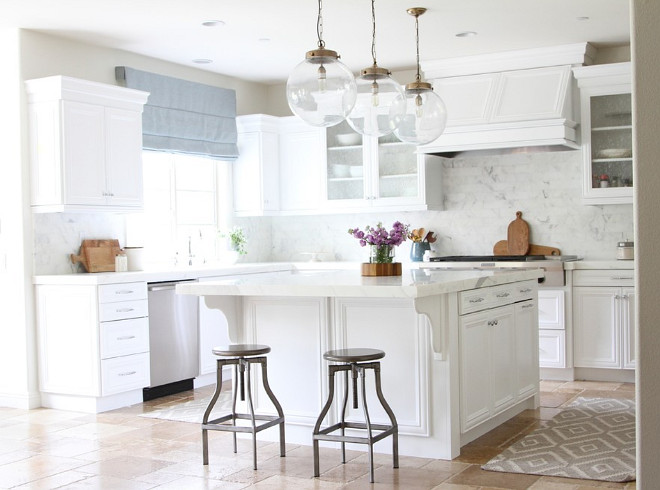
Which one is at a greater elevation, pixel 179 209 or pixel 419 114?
pixel 419 114

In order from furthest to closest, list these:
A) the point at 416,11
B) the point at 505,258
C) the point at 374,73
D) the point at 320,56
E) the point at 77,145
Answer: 1. the point at 505,258
2. the point at 77,145
3. the point at 416,11
4. the point at 374,73
5. the point at 320,56

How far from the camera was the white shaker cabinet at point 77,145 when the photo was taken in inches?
223

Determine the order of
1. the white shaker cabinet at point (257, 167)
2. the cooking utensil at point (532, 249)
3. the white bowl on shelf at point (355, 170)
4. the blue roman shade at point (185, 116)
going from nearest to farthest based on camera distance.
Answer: the blue roman shade at point (185, 116) < the cooking utensil at point (532, 249) < the white bowl on shelf at point (355, 170) < the white shaker cabinet at point (257, 167)

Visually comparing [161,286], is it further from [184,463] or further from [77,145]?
[184,463]

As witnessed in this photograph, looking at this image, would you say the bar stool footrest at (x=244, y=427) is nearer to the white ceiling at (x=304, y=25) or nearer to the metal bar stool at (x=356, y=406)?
the metal bar stool at (x=356, y=406)

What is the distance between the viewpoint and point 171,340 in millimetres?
6191

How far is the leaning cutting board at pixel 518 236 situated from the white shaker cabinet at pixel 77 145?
3143 millimetres

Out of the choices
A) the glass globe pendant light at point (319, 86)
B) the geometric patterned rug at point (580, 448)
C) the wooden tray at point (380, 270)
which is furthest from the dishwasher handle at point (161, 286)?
the geometric patterned rug at point (580, 448)

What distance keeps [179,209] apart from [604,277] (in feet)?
11.6

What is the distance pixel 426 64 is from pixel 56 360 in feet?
12.3

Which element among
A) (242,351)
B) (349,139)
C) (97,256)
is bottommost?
(242,351)

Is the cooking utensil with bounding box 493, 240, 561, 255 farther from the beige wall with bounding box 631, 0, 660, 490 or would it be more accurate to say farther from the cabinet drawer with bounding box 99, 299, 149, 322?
the beige wall with bounding box 631, 0, 660, 490

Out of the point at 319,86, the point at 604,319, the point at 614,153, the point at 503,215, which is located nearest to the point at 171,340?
the point at 503,215

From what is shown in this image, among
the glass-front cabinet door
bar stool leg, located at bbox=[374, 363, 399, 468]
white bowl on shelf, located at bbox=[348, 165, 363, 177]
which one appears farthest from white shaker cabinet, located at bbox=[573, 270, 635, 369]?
bar stool leg, located at bbox=[374, 363, 399, 468]
